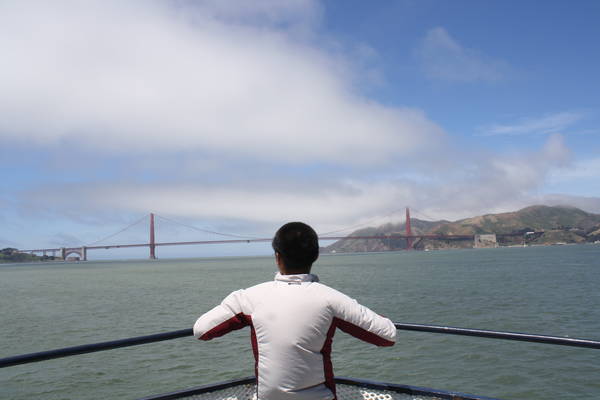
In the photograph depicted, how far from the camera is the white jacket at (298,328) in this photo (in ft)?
5.85

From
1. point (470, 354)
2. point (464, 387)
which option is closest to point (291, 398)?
point (464, 387)

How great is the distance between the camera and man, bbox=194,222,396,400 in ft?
5.85

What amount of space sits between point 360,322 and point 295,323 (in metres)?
0.27

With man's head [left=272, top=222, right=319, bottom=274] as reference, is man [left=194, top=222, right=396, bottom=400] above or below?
below

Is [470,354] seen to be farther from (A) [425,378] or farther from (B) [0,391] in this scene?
(B) [0,391]

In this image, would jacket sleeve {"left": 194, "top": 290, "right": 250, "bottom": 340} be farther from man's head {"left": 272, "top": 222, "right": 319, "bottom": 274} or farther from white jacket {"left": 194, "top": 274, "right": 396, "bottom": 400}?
man's head {"left": 272, "top": 222, "right": 319, "bottom": 274}

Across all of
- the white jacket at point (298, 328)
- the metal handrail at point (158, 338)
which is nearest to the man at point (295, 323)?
the white jacket at point (298, 328)

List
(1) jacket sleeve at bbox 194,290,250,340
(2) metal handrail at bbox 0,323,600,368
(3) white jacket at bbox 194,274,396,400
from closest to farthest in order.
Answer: (3) white jacket at bbox 194,274,396,400, (1) jacket sleeve at bbox 194,290,250,340, (2) metal handrail at bbox 0,323,600,368

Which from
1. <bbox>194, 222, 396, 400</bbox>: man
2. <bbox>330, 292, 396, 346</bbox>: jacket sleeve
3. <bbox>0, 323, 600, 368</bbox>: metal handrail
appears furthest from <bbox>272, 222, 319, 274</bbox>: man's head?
<bbox>0, 323, 600, 368</bbox>: metal handrail

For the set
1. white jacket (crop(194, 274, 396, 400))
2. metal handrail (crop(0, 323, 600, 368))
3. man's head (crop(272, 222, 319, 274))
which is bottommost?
metal handrail (crop(0, 323, 600, 368))

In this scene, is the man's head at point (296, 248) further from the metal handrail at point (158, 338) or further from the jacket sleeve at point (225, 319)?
the metal handrail at point (158, 338)

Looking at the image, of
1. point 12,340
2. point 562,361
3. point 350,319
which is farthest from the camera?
point 12,340

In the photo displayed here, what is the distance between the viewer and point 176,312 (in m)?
23.0

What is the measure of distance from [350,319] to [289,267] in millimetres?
334
